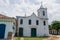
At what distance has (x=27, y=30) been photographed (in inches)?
1368

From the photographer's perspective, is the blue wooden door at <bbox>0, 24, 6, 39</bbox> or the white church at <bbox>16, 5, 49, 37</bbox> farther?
the white church at <bbox>16, 5, 49, 37</bbox>

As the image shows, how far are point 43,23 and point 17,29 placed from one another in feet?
25.0

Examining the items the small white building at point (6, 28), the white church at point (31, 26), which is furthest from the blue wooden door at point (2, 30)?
the white church at point (31, 26)

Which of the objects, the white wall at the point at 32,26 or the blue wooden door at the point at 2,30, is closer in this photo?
the blue wooden door at the point at 2,30

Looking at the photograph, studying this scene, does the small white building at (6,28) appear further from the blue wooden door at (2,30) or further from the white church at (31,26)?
the white church at (31,26)

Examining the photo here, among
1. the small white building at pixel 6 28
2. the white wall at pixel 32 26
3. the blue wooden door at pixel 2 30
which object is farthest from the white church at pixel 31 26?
the blue wooden door at pixel 2 30

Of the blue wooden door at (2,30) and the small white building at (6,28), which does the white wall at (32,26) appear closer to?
the small white building at (6,28)

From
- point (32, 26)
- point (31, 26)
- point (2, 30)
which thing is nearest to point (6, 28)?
point (2, 30)

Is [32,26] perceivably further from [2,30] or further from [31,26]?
[2,30]

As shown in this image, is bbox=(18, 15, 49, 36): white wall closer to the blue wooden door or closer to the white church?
the white church

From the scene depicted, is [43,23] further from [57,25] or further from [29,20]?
[57,25]

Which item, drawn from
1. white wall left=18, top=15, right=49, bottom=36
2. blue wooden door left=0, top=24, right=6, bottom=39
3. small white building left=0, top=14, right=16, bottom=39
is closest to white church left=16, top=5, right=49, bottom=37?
white wall left=18, top=15, right=49, bottom=36

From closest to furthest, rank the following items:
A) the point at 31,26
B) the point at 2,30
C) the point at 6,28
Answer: the point at 2,30, the point at 6,28, the point at 31,26

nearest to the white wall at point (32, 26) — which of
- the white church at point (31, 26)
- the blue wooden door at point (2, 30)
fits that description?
the white church at point (31, 26)
